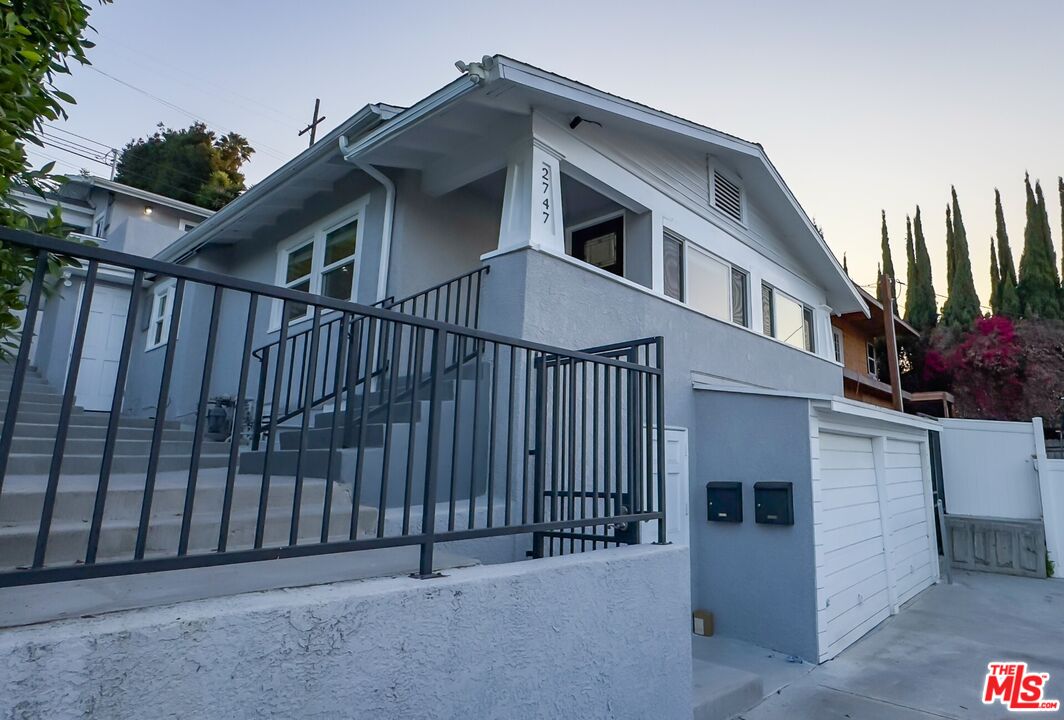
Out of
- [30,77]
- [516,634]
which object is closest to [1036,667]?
[516,634]

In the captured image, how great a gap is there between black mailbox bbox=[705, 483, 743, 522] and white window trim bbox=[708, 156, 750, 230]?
3.92m

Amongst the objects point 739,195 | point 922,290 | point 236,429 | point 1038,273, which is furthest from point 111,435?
point 1038,273

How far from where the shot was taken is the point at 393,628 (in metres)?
2.15

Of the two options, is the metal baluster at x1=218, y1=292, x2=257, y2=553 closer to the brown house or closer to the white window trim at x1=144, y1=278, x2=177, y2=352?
the white window trim at x1=144, y1=278, x2=177, y2=352

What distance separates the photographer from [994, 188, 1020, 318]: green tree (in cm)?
2414

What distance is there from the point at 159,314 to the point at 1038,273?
99.0ft

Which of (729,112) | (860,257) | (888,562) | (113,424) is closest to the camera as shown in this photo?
(113,424)

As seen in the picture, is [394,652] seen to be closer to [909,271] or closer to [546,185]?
[546,185]

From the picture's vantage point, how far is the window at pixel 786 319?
31.9 feet

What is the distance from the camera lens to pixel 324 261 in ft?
25.6

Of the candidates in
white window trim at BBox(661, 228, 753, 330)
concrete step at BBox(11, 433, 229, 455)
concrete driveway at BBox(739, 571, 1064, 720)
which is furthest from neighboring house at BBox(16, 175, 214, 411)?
concrete driveway at BBox(739, 571, 1064, 720)

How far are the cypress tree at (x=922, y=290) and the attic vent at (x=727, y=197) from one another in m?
20.4

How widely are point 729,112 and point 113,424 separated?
13.7 m

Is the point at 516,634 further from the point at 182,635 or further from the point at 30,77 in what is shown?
the point at 30,77
